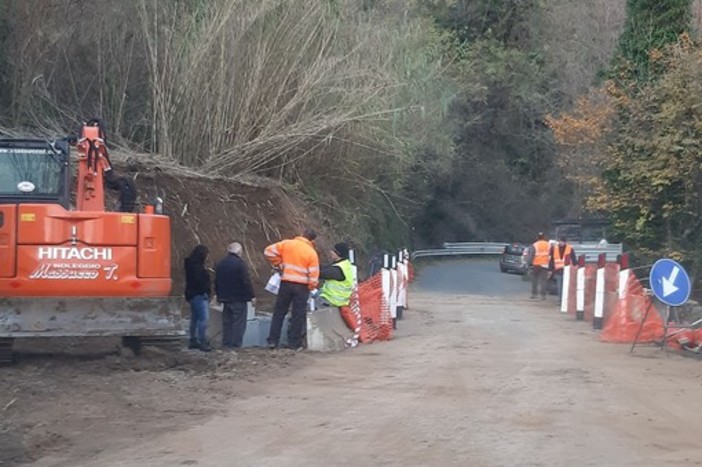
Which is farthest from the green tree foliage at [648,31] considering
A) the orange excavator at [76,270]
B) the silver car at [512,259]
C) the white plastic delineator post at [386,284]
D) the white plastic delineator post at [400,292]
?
the orange excavator at [76,270]

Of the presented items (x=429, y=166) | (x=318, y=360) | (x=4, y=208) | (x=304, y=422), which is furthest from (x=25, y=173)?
(x=429, y=166)

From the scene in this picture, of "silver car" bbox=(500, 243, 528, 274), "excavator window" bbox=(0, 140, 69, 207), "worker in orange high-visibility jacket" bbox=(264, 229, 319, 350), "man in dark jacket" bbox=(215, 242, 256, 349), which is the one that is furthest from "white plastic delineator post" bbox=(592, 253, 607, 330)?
"silver car" bbox=(500, 243, 528, 274)

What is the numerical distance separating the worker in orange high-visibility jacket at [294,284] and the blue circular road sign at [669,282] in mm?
4918

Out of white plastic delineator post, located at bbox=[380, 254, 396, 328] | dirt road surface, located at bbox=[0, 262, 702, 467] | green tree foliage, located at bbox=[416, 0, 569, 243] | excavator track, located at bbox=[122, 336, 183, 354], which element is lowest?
dirt road surface, located at bbox=[0, 262, 702, 467]

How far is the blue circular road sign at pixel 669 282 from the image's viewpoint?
1673cm

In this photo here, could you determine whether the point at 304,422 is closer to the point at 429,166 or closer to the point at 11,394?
the point at 11,394

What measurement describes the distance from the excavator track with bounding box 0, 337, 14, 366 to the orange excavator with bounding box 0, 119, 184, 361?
→ 13 mm

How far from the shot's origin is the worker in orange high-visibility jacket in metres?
17.2

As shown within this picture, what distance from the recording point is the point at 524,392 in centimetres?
1320

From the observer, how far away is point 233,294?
16953 mm

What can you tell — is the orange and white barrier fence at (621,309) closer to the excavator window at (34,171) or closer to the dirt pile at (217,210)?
the dirt pile at (217,210)

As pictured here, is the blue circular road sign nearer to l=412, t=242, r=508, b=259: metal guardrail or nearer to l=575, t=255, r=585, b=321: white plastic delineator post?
l=575, t=255, r=585, b=321: white plastic delineator post

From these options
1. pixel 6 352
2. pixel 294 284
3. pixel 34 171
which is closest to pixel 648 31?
pixel 294 284

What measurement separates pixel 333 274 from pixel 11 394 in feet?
21.9
